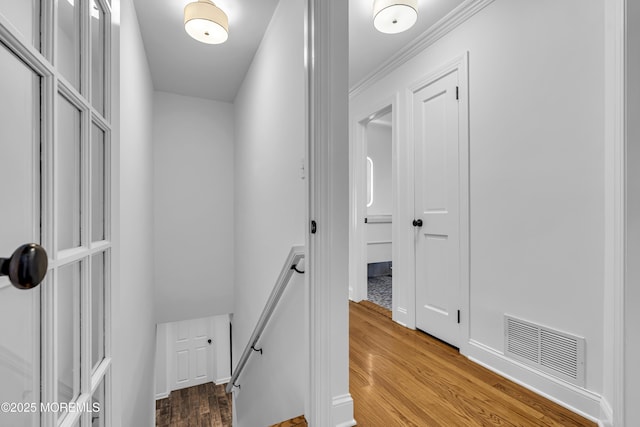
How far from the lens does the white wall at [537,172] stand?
1.47 metres

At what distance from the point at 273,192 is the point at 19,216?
5.87ft

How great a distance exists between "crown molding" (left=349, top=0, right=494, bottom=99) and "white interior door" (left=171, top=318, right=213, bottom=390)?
15.9ft

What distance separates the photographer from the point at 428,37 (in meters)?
2.41

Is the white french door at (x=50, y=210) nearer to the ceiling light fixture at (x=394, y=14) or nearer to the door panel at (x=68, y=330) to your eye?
the door panel at (x=68, y=330)

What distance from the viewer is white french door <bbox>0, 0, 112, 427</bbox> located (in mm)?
508

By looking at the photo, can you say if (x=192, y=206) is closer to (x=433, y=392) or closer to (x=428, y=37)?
(x=428, y=37)

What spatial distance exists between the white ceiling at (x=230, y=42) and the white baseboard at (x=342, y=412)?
2488mm

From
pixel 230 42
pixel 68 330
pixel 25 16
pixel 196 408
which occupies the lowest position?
pixel 196 408

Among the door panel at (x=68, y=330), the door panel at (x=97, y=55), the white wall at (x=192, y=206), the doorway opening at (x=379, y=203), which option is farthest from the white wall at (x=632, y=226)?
the white wall at (x=192, y=206)

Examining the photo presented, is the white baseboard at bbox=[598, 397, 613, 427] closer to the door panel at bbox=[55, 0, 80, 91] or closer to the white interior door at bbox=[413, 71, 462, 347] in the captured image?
the white interior door at bbox=[413, 71, 462, 347]

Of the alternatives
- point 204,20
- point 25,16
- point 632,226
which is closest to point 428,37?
point 204,20

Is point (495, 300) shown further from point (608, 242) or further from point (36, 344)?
point (36, 344)

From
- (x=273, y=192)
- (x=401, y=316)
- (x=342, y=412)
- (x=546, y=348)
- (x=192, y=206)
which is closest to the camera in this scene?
(x=342, y=412)

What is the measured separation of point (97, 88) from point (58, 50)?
1.33 feet
